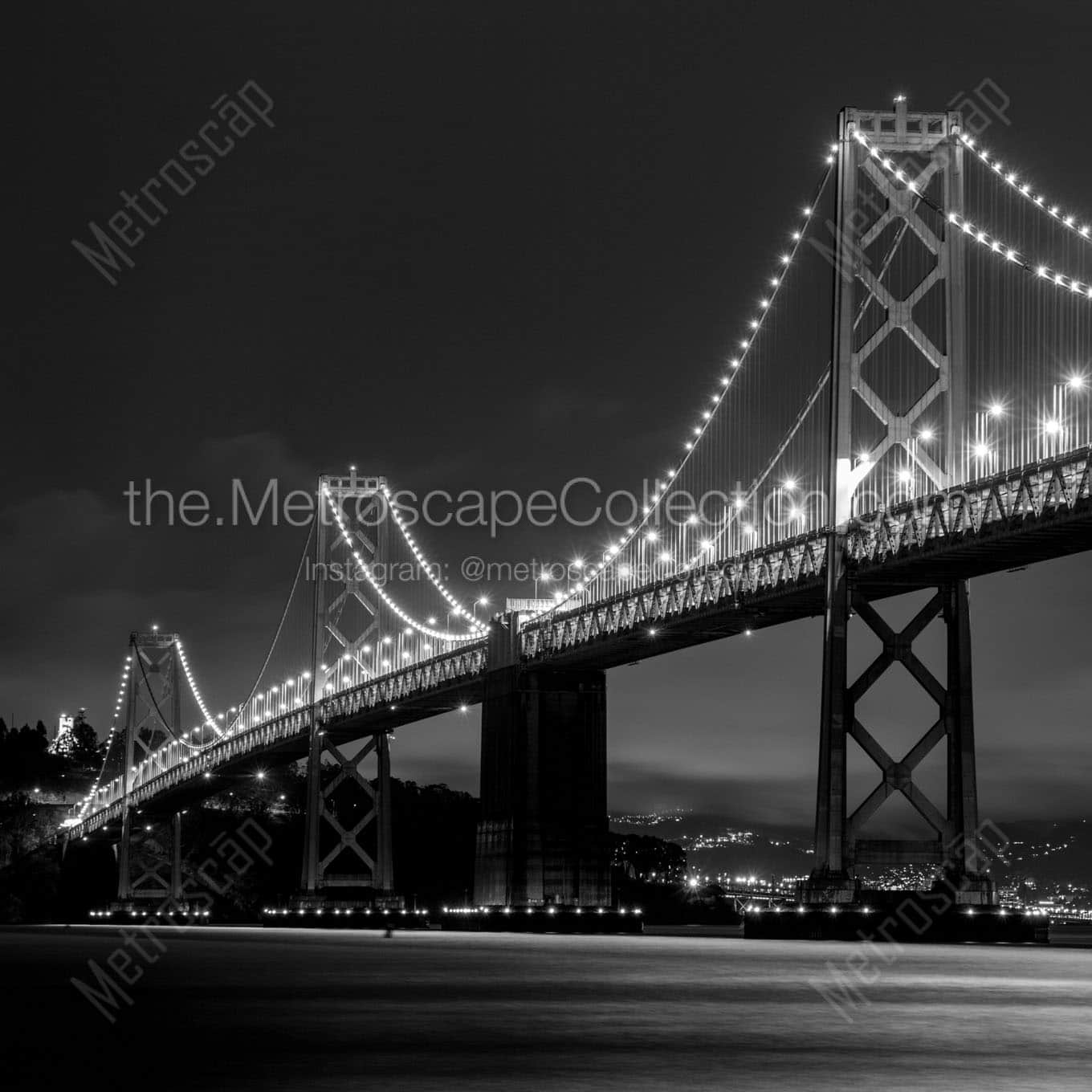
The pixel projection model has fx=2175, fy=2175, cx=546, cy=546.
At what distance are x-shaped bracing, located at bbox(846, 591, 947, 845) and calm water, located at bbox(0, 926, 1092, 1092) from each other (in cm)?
1237

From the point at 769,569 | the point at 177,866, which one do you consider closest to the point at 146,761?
the point at 177,866

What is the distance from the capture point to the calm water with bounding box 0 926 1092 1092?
10414mm

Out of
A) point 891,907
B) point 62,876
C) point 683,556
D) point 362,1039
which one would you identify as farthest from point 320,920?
point 362,1039

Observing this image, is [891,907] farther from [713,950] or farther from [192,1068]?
[192,1068]

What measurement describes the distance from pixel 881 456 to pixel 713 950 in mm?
10299

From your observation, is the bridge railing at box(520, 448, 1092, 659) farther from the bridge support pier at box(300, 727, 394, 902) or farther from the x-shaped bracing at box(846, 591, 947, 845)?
the bridge support pier at box(300, 727, 394, 902)

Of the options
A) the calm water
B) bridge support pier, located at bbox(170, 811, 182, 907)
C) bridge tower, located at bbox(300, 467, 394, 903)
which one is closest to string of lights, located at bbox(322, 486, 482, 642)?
bridge tower, located at bbox(300, 467, 394, 903)

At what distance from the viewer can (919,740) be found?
1470 inches

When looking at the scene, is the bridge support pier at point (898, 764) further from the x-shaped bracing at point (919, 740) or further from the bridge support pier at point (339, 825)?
the bridge support pier at point (339, 825)

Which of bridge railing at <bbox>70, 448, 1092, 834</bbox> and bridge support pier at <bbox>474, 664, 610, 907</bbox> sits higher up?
bridge railing at <bbox>70, 448, 1092, 834</bbox>

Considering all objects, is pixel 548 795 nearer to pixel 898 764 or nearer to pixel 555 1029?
pixel 898 764

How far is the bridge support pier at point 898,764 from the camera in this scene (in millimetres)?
35812

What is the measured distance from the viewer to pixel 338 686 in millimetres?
72688

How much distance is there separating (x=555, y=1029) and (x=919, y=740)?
2489 cm
